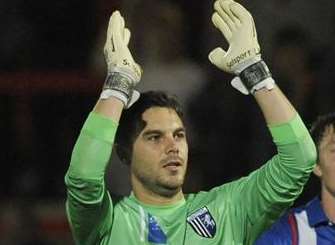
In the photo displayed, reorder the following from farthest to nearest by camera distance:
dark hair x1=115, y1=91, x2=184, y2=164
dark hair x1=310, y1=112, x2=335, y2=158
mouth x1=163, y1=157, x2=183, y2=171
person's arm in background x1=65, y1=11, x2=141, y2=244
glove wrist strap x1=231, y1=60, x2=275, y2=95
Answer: dark hair x1=310, y1=112, x2=335, y2=158
dark hair x1=115, y1=91, x2=184, y2=164
mouth x1=163, y1=157, x2=183, y2=171
glove wrist strap x1=231, y1=60, x2=275, y2=95
person's arm in background x1=65, y1=11, x2=141, y2=244

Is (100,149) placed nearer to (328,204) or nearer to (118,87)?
(118,87)

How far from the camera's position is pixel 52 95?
278 inches

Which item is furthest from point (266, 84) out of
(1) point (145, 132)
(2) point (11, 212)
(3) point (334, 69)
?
(2) point (11, 212)

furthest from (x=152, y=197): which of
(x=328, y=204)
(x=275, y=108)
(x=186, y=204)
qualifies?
(x=328, y=204)

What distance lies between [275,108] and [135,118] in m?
0.60

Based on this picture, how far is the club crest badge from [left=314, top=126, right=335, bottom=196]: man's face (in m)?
0.55

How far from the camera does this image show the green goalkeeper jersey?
4.64m

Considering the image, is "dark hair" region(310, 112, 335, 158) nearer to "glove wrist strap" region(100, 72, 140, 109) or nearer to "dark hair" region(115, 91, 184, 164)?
"dark hair" region(115, 91, 184, 164)

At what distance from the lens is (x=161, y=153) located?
4883mm

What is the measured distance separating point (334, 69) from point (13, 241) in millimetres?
1798

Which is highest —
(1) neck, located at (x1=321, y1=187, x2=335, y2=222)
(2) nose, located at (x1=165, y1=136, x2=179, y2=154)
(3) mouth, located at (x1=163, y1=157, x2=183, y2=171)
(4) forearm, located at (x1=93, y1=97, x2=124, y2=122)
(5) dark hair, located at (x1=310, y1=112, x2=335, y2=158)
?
(4) forearm, located at (x1=93, y1=97, x2=124, y2=122)

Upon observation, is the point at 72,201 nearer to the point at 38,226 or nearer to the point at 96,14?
the point at 38,226

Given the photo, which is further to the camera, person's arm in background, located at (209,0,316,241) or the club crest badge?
the club crest badge

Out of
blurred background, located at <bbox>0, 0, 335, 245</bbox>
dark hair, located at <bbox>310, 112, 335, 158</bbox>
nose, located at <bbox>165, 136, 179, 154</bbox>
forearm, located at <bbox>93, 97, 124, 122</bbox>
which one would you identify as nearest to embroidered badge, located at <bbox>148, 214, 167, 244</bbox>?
nose, located at <bbox>165, 136, 179, 154</bbox>
